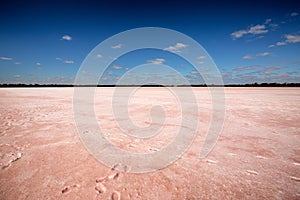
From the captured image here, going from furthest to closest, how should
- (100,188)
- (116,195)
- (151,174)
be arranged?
1. (151,174)
2. (100,188)
3. (116,195)

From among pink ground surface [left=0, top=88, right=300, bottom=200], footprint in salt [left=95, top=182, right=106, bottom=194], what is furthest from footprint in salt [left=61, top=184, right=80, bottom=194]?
footprint in salt [left=95, top=182, right=106, bottom=194]

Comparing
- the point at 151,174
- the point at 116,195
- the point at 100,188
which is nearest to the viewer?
the point at 116,195

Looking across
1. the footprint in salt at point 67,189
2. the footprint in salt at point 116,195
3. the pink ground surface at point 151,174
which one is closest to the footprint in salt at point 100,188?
the pink ground surface at point 151,174

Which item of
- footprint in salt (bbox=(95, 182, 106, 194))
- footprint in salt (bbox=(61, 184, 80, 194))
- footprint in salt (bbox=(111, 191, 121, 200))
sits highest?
footprint in salt (bbox=(61, 184, 80, 194))

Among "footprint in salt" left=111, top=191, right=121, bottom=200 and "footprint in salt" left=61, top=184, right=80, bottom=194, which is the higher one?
"footprint in salt" left=61, top=184, right=80, bottom=194

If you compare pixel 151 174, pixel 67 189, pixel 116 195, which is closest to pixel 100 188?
pixel 116 195

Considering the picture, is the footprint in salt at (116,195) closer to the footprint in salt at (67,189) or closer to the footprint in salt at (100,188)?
the footprint in salt at (100,188)

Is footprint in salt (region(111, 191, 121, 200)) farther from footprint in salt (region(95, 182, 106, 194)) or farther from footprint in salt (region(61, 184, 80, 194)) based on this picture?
footprint in salt (region(61, 184, 80, 194))

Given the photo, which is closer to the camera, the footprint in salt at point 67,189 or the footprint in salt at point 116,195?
the footprint in salt at point 116,195

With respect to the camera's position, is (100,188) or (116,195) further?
(100,188)

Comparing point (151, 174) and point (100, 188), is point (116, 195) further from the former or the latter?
point (151, 174)

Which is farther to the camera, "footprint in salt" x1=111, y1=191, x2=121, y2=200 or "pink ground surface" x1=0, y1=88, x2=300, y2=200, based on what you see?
"pink ground surface" x1=0, y1=88, x2=300, y2=200

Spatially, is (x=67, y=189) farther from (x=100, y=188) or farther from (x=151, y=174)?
(x=151, y=174)

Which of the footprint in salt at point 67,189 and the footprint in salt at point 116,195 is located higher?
the footprint in salt at point 67,189
